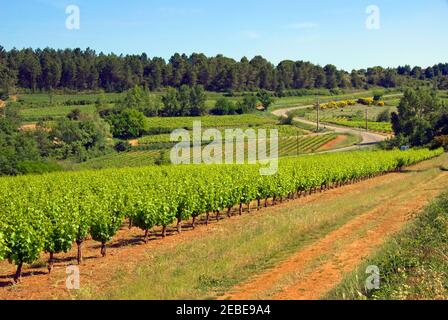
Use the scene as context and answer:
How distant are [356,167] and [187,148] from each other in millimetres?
45792

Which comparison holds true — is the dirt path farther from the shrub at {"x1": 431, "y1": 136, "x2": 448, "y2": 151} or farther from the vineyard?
the shrub at {"x1": 431, "y1": 136, "x2": 448, "y2": 151}

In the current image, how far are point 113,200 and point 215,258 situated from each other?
6.85 meters

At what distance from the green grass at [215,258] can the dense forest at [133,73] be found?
116213 millimetres

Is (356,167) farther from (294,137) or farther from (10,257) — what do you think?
(294,137)

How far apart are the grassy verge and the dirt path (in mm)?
698

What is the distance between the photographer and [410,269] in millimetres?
12320

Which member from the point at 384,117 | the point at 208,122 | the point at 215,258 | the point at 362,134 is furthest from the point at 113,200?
the point at 384,117

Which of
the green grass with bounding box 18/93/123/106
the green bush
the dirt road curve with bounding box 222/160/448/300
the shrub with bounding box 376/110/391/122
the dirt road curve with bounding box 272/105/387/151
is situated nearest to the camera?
the dirt road curve with bounding box 222/160/448/300

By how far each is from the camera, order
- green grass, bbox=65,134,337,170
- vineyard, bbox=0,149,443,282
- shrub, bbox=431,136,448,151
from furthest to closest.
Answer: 1. shrub, bbox=431,136,448,151
2. green grass, bbox=65,134,337,170
3. vineyard, bbox=0,149,443,282

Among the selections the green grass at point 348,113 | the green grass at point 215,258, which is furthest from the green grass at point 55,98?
the green grass at point 215,258

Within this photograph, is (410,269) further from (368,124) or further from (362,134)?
(368,124)

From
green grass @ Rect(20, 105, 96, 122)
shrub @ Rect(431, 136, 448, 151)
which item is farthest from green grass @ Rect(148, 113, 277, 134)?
shrub @ Rect(431, 136, 448, 151)

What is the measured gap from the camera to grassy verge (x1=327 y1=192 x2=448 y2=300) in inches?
399

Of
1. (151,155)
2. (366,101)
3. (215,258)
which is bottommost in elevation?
(151,155)
